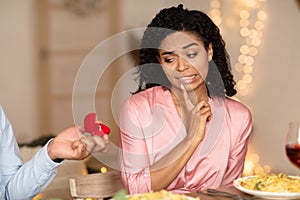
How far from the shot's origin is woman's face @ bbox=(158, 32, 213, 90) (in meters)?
2.04

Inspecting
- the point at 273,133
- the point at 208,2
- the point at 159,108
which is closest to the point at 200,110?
the point at 159,108

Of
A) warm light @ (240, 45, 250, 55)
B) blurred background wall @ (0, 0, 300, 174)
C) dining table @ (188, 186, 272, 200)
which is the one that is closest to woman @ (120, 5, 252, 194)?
dining table @ (188, 186, 272, 200)

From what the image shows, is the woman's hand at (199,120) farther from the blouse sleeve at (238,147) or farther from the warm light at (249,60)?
the warm light at (249,60)

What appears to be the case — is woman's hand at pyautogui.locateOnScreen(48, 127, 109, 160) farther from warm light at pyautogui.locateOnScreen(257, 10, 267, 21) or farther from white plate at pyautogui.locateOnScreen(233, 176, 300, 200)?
warm light at pyautogui.locateOnScreen(257, 10, 267, 21)

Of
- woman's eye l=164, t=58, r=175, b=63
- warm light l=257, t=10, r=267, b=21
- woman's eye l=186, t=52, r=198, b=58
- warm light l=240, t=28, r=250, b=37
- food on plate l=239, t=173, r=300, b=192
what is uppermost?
warm light l=257, t=10, r=267, b=21

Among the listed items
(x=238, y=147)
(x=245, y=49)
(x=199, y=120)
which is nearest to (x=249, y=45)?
(x=245, y=49)

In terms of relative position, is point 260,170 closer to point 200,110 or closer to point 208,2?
point 208,2

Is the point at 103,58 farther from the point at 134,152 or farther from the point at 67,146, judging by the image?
the point at 67,146

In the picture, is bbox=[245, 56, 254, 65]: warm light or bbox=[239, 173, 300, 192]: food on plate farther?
bbox=[245, 56, 254, 65]: warm light

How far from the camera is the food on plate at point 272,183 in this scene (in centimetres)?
167

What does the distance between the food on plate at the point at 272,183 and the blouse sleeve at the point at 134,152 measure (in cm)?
37

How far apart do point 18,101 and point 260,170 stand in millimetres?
2009

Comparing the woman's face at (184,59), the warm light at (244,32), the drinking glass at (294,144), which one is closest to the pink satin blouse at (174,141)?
the woman's face at (184,59)

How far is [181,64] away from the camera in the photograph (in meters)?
2.03
